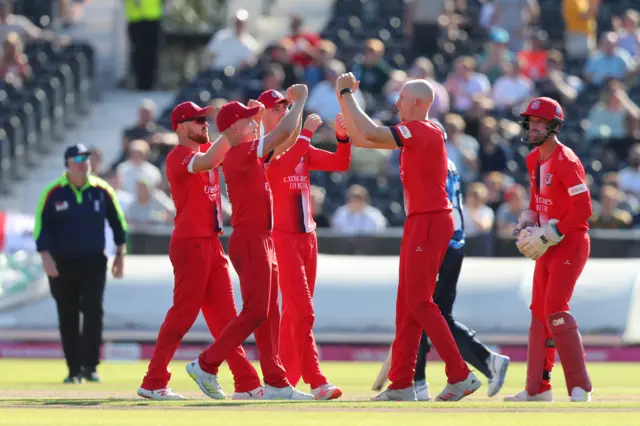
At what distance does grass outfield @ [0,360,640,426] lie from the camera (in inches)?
408

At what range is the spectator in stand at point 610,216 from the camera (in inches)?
763

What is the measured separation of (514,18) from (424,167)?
1276cm

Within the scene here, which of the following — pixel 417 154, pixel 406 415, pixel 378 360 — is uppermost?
pixel 417 154

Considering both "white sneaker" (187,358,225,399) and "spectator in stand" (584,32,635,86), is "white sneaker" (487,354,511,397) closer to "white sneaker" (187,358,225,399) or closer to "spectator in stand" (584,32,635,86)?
"white sneaker" (187,358,225,399)

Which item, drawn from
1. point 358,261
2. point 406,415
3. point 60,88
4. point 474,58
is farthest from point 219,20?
point 406,415

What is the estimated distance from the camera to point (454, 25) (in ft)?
80.3

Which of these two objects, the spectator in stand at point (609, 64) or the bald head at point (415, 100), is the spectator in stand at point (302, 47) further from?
the bald head at point (415, 100)

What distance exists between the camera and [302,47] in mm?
23672

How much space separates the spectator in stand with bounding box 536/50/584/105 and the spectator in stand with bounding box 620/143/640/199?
162cm

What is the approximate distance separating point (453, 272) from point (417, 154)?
1.27 meters

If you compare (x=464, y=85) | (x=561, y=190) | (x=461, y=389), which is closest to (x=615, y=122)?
(x=464, y=85)

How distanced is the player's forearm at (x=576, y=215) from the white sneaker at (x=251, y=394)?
2.58m

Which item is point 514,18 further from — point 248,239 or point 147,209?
point 248,239

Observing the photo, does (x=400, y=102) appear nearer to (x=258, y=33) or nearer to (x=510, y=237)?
(x=510, y=237)
